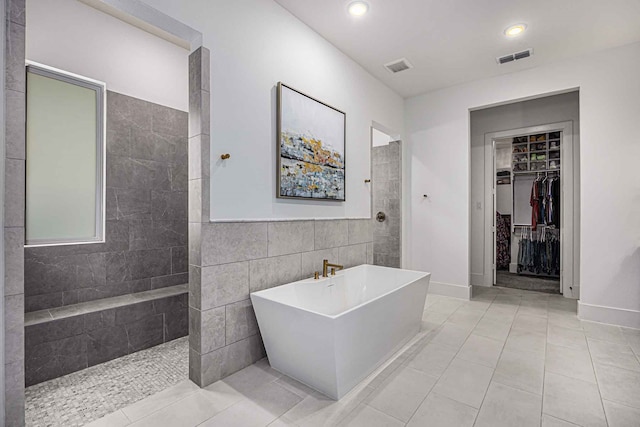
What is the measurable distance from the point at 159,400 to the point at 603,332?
4.04 meters

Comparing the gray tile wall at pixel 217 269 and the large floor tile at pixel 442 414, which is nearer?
Answer: the large floor tile at pixel 442 414

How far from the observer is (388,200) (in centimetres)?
479

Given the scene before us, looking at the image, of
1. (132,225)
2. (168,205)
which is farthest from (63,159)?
(168,205)

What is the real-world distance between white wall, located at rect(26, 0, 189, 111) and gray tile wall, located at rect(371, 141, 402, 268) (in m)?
2.88

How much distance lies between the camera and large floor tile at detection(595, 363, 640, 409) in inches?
75.2

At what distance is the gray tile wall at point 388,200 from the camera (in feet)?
15.2

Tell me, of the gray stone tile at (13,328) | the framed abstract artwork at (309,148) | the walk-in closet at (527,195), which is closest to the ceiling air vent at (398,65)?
the framed abstract artwork at (309,148)

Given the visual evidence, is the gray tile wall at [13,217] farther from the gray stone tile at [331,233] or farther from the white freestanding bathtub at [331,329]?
the gray stone tile at [331,233]

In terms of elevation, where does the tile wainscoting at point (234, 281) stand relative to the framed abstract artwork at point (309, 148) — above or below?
below

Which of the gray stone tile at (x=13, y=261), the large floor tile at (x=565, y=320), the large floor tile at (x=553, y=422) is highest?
the gray stone tile at (x=13, y=261)

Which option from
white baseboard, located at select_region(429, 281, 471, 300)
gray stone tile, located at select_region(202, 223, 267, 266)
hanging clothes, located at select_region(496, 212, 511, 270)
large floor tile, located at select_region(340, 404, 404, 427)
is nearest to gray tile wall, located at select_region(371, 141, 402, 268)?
white baseboard, located at select_region(429, 281, 471, 300)

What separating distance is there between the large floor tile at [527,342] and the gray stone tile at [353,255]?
1.61 m

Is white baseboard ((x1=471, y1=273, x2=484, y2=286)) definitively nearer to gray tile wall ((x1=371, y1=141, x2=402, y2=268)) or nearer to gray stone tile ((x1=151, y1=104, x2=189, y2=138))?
gray tile wall ((x1=371, y1=141, x2=402, y2=268))

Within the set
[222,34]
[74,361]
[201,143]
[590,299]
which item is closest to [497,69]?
[590,299]
